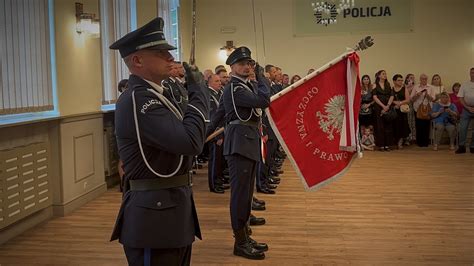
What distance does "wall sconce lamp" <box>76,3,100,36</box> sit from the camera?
5074 millimetres

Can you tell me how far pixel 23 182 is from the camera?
4.18 meters

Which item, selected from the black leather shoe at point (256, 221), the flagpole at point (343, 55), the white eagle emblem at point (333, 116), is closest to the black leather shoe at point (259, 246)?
the black leather shoe at point (256, 221)

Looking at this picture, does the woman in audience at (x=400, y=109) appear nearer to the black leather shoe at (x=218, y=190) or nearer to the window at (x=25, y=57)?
the black leather shoe at (x=218, y=190)

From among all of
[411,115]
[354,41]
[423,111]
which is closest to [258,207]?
[423,111]

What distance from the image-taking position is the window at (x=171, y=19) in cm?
864

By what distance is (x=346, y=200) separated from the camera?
5398 mm

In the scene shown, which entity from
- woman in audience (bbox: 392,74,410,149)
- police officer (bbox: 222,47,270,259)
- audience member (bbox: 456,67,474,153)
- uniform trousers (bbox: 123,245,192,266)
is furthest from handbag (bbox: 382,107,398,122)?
uniform trousers (bbox: 123,245,192,266)

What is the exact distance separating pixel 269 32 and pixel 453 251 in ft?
27.0

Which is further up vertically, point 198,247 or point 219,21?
point 219,21

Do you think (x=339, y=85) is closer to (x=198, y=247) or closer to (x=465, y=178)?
(x=198, y=247)

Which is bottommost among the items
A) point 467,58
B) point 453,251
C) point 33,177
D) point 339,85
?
point 453,251

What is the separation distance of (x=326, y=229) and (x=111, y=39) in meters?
3.59

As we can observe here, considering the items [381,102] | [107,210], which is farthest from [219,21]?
[107,210]

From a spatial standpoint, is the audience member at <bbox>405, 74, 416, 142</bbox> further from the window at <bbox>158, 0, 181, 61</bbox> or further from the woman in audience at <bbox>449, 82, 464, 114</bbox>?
the window at <bbox>158, 0, 181, 61</bbox>
